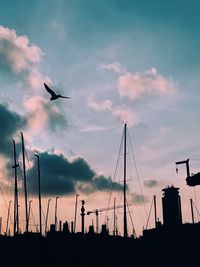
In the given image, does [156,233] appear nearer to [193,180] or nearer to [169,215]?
[169,215]

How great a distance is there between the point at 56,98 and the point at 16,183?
2634 cm

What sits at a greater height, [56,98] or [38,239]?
[56,98]

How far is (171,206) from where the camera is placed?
78.8m

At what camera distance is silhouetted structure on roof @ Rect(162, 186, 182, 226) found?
75.4 m

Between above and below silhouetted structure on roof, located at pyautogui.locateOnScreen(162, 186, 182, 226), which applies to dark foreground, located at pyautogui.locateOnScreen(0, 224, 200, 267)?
→ below

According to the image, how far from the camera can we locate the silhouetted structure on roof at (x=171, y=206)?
7536cm

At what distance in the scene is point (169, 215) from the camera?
76375 mm

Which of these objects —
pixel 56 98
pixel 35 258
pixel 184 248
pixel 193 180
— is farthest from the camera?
pixel 184 248

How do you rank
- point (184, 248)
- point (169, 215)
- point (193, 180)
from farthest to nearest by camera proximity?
point (169, 215)
point (184, 248)
point (193, 180)

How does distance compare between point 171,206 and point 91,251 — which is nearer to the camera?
point 91,251

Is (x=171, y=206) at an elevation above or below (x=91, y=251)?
above

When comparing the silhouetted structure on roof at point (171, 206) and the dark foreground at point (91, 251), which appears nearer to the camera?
the dark foreground at point (91, 251)

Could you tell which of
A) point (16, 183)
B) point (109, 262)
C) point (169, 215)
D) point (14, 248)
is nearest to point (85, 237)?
point (109, 262)

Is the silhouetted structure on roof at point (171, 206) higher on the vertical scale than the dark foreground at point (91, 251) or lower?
higher
